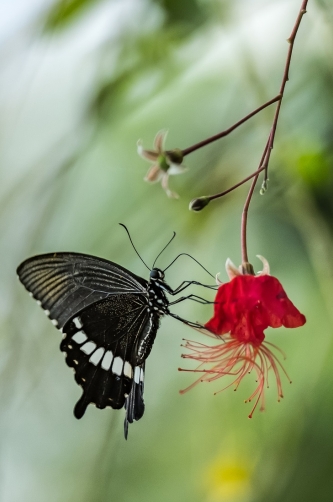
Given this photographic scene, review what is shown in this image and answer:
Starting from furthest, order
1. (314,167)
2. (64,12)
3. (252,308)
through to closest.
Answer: (64,12)
(314,167)
(252,308)

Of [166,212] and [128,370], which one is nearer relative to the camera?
[128,370]

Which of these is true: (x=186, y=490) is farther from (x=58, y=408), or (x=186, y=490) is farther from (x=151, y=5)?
(x=151, y=5)

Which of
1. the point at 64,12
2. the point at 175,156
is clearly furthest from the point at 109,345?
the point at 64,12

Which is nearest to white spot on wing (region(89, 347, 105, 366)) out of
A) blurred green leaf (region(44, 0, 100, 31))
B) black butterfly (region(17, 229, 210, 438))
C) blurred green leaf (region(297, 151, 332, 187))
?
black butterfly (region(17, 229, 210, 438))

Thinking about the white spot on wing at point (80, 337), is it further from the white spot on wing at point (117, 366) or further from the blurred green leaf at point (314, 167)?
the blurred green leaf at point (314, 167)

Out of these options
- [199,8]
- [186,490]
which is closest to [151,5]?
[199,8]

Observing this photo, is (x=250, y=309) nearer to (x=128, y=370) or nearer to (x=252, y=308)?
(x=252, y=308)
